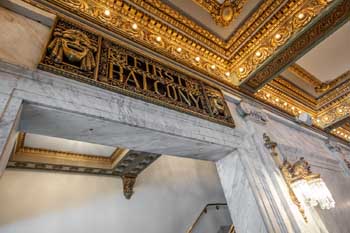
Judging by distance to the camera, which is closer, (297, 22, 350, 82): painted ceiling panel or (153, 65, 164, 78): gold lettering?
(153, 65, 164, 78): gold lettering

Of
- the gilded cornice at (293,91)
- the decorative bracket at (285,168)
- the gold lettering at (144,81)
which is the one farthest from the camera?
the gilded cornice at (293,91)

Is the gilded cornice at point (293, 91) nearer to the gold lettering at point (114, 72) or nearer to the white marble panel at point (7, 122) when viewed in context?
the gold lettering at point (114, 72)

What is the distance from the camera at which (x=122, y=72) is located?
137 cm

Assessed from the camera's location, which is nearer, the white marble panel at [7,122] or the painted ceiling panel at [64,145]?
the white marble panel at [7,122]

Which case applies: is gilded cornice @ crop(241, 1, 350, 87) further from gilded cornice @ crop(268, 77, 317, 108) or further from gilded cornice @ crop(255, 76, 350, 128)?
gilded cornice @ crop(268, 77, 317, 108)

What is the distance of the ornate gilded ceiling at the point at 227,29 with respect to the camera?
5.71 feet

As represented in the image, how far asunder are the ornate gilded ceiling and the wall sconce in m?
1.06

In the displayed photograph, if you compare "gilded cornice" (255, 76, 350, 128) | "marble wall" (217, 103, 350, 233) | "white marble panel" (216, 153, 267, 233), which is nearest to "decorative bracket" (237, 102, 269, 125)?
"marble wall" (217, 103, 350, 233)

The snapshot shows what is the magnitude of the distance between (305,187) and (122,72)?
1905mm

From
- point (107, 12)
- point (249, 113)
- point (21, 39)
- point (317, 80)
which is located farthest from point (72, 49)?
point (317, 80)

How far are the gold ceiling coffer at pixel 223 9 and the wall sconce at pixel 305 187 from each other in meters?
1.70

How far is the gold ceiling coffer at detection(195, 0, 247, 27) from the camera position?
2.12m

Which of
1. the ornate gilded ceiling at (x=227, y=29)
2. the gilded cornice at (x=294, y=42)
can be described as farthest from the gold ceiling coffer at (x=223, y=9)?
the gilded cornice at (x=294, y=42)

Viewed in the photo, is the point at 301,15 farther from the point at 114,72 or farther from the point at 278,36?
the point at 114,72
